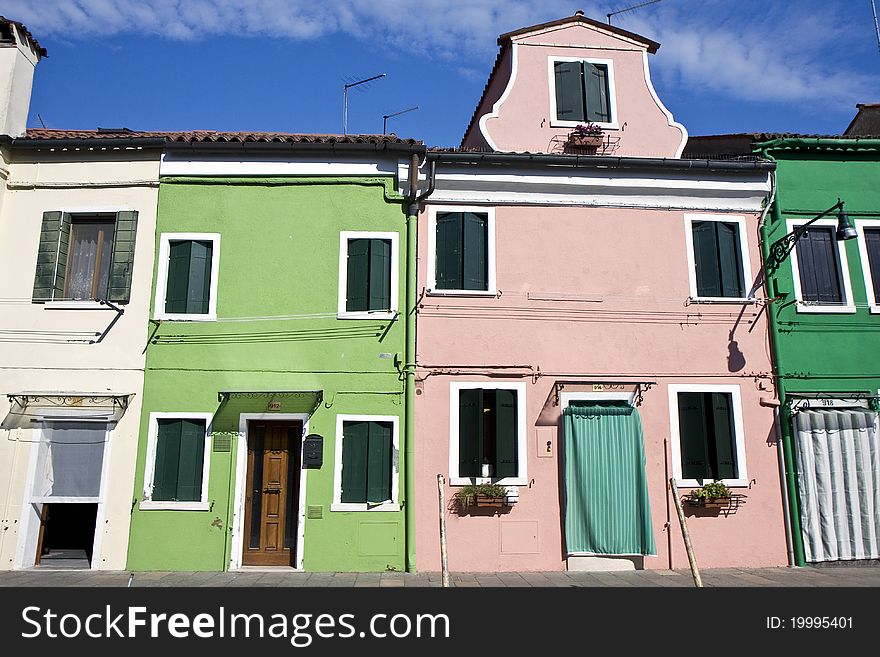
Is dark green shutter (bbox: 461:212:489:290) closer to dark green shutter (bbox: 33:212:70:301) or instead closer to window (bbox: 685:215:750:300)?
window (bbox: 685:215:750:300)

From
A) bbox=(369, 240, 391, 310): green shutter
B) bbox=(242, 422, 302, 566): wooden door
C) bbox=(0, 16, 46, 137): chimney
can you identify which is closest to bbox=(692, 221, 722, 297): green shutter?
bbox=(369, 240, 391, 310): green shutter

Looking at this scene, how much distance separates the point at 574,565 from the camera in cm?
1127

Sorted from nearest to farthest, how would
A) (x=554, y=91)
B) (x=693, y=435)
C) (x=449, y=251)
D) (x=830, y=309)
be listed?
(x=693, y=435), (x=449, y=251), (x=830, y=309), (x=554, y=91)

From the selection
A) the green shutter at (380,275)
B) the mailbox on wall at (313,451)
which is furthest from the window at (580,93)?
the mailbox on wall at (313,451)

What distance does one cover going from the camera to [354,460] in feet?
37.2

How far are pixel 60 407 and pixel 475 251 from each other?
748cm

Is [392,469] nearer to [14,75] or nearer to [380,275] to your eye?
[380,275]

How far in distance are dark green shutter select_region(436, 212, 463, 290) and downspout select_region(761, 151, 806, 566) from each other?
5.63m

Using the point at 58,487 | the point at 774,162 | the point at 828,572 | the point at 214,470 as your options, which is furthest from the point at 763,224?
the point at 58,487

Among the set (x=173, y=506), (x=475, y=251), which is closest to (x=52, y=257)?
(x=173, y=506)

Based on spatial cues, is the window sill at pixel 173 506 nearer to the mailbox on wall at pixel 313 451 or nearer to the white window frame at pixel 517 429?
the mailbox on wall at pixel 313 451

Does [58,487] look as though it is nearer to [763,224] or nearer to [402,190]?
[402,190]
